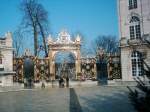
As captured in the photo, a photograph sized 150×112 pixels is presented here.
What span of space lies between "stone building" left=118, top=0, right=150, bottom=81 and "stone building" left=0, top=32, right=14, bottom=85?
1283 cm

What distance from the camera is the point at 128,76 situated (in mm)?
33406

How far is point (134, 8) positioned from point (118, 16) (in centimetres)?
207

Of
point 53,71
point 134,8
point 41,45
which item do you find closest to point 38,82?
point 53,71

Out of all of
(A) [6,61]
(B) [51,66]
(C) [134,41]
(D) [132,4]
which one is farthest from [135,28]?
(A) [6,61]

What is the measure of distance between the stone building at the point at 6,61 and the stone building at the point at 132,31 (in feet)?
42.1

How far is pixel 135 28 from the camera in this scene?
33562 mm

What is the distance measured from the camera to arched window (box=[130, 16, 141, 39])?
33312mm

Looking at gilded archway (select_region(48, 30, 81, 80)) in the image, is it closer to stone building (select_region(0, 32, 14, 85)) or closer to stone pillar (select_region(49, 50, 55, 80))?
stone pillar (select_region(49, 50, 55, 80))

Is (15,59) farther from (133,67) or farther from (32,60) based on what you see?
(133,67)

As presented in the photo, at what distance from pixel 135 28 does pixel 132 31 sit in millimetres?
465

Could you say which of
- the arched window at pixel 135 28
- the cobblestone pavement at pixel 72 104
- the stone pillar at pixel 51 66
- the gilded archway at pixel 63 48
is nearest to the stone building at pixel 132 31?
the arched window at pixel 135 28

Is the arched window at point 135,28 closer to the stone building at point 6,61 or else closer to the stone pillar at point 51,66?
the stone pillar at point 51,66

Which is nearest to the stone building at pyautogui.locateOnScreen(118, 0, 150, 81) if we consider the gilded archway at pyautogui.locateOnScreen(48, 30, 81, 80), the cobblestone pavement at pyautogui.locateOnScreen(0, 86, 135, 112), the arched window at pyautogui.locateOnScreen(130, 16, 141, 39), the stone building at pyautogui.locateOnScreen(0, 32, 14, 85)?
the arched window at pyautogui.locateOnScreen(130, 16, 141, 39)

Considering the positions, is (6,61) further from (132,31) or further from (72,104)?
(72,104)
